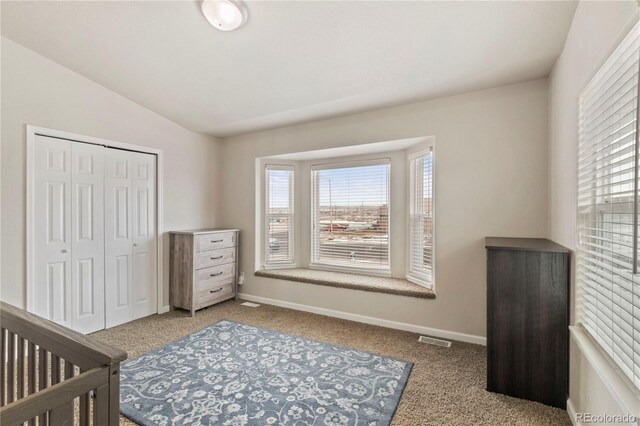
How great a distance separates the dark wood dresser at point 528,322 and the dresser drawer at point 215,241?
3131 millimetres

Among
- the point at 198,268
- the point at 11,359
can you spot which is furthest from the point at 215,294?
the point at 11,359

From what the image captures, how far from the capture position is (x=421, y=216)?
3.39m

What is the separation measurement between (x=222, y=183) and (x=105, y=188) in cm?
158

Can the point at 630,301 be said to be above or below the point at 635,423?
above

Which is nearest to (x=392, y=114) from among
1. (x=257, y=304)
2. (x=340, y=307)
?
(x=340, y=307)

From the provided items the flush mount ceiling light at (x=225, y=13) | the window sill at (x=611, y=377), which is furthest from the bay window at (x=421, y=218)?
the flush mount ceiling light at (x=225, y=13)

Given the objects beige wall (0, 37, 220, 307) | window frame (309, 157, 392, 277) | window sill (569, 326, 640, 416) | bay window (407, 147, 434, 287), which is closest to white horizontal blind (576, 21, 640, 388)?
window sill (569, 326, 640, 416)

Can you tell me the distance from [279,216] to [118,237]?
1989 mm

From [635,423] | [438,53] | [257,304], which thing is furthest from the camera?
[257,304]

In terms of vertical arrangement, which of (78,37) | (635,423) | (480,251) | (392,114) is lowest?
(635,423)

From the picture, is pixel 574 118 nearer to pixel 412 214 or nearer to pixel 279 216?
pixel 412 214

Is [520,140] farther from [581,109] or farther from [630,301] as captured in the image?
[630,301]

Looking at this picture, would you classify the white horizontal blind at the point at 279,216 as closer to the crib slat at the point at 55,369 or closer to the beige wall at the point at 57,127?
the beige wall at the point at 57,127

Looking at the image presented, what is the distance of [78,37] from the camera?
2.49 metres
